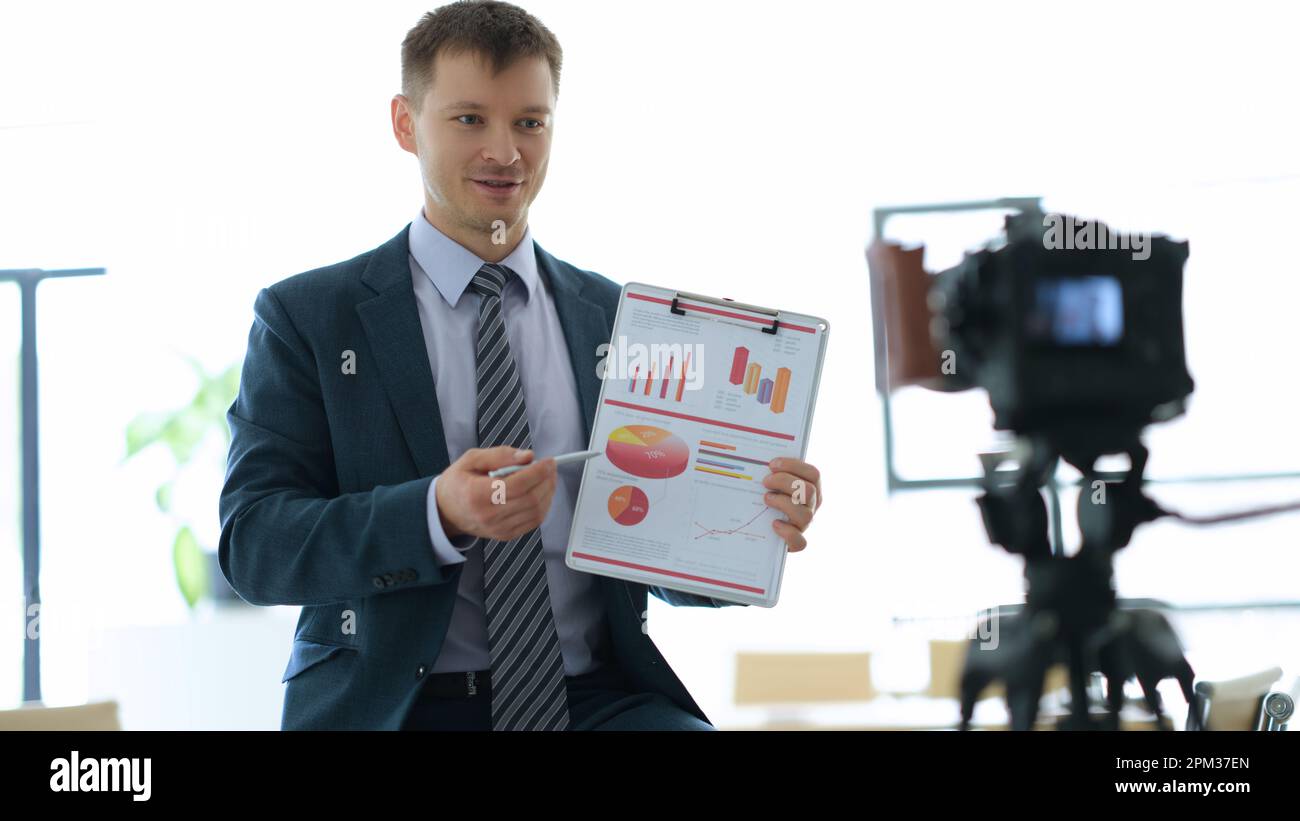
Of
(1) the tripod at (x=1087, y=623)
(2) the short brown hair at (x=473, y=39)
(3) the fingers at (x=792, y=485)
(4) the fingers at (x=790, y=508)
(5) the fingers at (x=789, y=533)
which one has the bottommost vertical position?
(1) the tripod at (x=1087, y=623)

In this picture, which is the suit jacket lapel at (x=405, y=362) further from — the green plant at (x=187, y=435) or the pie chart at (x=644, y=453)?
the green plant at (x=187, y=435)

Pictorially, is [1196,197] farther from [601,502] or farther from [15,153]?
[15,153]

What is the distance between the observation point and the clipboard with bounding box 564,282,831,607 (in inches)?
53.7

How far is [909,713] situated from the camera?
4.59 m

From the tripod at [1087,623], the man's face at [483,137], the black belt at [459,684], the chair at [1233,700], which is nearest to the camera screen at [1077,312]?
the tripod at [1087,623]

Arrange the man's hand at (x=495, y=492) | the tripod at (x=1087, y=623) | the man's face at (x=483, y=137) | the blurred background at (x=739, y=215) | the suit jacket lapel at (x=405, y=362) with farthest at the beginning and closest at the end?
the blurred background at (x=739, y=215), the tripod at (x=1087, y=623), the man's face at (x=483, y=137), the suit jacket lapel at (x=405, y=362), the man's hand at (x=495, y=492)

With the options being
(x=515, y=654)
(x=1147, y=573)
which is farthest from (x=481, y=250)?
(x=1147, y=573)

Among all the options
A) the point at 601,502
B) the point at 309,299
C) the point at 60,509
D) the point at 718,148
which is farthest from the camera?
the point at 60,509

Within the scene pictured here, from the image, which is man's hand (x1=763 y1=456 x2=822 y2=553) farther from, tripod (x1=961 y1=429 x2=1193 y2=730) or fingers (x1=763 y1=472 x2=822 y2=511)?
tripod (x1=961 y1=429 x2=1193 y2=730)

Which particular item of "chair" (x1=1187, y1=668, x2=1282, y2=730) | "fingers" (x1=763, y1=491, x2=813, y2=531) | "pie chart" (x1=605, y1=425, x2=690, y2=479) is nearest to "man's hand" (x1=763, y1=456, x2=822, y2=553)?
"fingers" (x1=763, y1=491, x2=813, y2=531)

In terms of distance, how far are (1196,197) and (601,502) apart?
420 cm

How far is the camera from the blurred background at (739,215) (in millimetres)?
4520

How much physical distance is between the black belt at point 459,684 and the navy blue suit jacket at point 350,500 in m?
0.06

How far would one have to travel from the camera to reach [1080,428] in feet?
9.77
